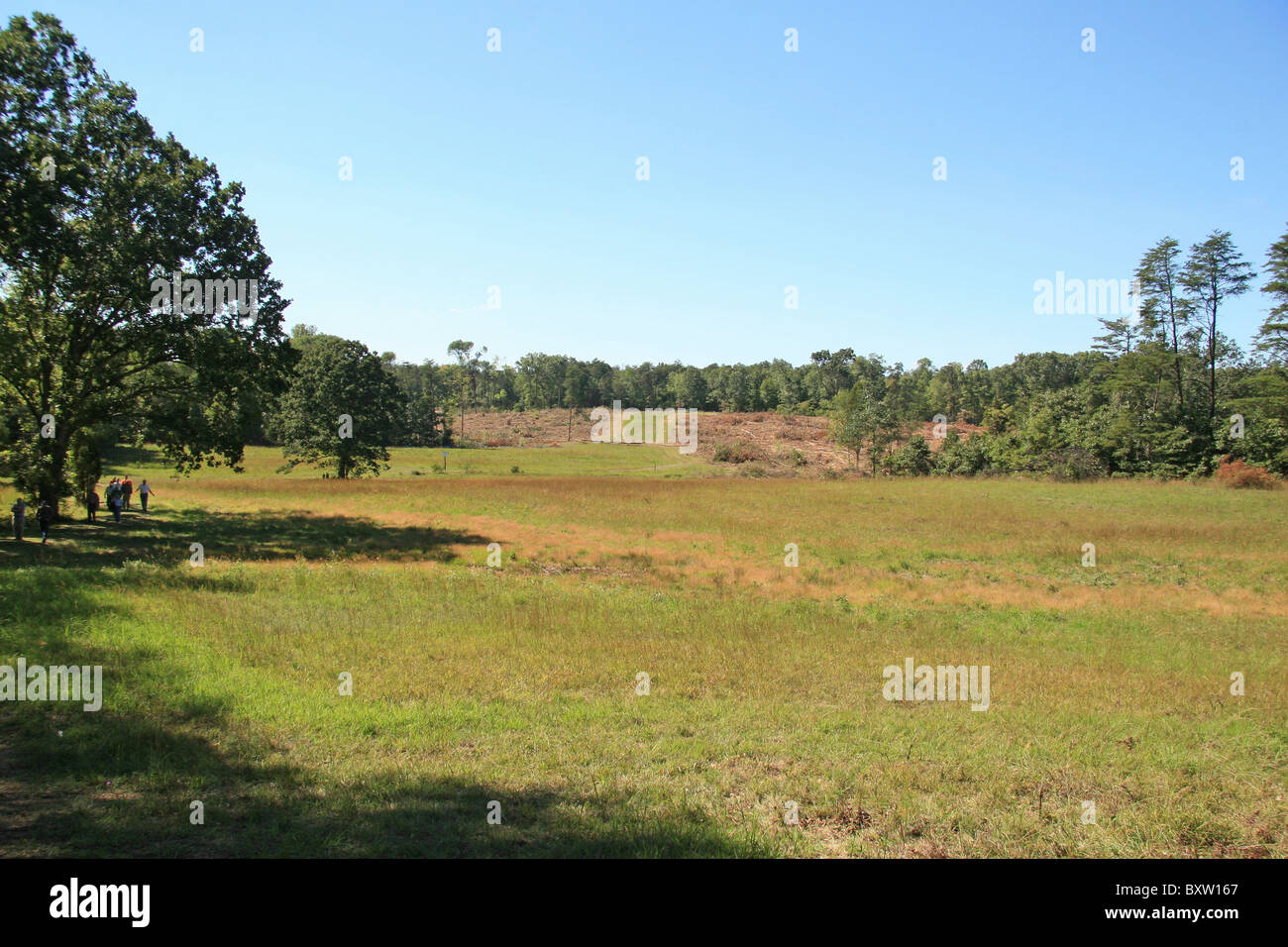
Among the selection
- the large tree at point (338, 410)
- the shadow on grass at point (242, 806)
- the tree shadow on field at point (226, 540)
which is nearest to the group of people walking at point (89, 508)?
the tree shadow on field at point (226, 540)

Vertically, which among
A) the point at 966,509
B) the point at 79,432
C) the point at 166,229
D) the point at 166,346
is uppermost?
the point at 166,229

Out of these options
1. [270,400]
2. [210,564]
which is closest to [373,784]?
[210,564]

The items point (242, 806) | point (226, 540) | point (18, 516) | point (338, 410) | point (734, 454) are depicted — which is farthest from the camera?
point (734, 454)

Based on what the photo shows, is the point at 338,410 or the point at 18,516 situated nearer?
the point at 18,516

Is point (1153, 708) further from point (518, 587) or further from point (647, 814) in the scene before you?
point (518, 587)

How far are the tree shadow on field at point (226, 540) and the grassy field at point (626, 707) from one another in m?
0.29

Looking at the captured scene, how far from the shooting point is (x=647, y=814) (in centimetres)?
595

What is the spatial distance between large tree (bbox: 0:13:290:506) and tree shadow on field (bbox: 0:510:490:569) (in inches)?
103

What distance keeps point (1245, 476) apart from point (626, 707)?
66585mm

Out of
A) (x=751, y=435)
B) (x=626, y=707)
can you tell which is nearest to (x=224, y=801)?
(x=626, y=707)

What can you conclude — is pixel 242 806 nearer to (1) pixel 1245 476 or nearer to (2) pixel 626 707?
(2) pixel 626 707

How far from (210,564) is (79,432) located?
46.8 feet

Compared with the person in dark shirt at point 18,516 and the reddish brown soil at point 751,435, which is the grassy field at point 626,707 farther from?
the reddish brown soil at point 751,435

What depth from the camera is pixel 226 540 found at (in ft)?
84.6
